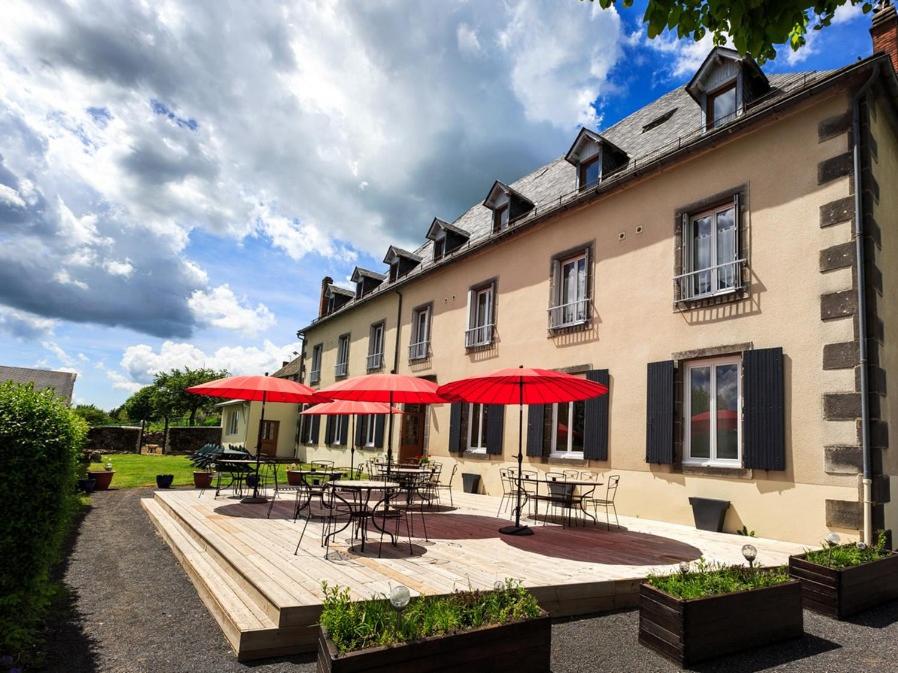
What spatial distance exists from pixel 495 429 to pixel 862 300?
7328 millimetres

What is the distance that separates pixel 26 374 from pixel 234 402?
45.6 feet

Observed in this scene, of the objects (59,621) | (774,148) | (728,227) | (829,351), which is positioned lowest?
(59,621)

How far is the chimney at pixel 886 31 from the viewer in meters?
8.62

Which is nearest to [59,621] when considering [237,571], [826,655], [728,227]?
[237,571]

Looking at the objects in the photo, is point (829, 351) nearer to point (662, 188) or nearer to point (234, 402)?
point (662, 188)

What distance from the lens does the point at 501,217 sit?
1436 cm

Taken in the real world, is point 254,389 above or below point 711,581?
above

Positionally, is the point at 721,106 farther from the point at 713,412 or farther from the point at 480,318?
the point at 480,318

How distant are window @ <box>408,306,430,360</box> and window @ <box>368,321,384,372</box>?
212cm

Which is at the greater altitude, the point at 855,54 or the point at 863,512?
the point at 855,54

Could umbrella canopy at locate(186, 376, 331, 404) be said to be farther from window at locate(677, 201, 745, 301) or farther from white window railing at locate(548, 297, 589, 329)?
window at locate(677, 201, 745, 301)

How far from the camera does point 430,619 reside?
9.68ft

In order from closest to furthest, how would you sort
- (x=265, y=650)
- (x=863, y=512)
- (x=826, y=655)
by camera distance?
(x=265, y=650)
(x=826, y=655)
(x=863, y=512)

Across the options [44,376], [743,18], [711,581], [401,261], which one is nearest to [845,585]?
[711,581]
